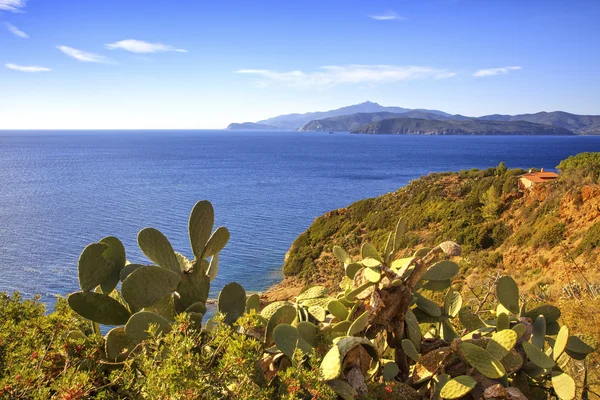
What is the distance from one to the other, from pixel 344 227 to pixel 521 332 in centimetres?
2738

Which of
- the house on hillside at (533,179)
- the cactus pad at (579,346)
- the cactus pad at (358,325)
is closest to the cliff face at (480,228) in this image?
the house on hillside at (533,179)

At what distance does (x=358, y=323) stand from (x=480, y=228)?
21.6 m

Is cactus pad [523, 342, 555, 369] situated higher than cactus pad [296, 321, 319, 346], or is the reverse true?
cactus pad [296, 321, 319, 346]

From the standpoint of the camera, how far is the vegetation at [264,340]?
2037 mm

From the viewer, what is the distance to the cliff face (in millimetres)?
16016

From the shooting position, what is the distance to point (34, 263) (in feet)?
87.9

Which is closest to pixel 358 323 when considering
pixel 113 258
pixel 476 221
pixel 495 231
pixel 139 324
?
pixel 139 324

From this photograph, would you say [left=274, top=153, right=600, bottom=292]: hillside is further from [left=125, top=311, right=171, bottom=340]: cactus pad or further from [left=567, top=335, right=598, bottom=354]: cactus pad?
[left=125, top=311, right=171, bottom=340]: cactus pad

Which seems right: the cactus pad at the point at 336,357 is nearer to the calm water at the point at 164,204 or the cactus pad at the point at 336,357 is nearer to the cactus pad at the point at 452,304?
the cactus pad at the point at 452,304

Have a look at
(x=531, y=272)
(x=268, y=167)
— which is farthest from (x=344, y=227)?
(x=268, y=167)

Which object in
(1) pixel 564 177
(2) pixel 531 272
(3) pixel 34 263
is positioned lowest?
(3) pixel 34 263

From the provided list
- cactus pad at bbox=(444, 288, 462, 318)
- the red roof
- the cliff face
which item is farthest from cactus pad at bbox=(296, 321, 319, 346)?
the red roof

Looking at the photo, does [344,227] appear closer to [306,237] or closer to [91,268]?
[306,237]

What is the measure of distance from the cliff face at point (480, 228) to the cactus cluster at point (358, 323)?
11.2 metres
